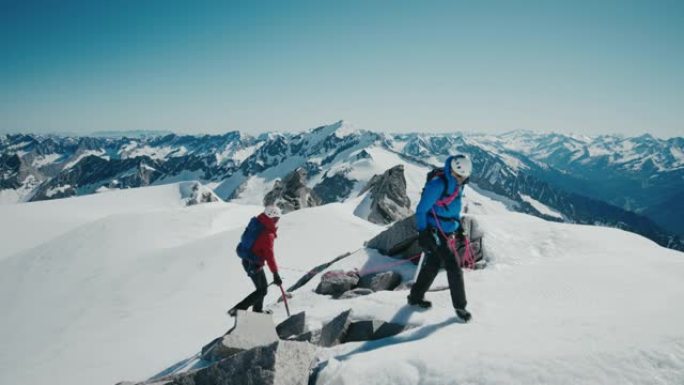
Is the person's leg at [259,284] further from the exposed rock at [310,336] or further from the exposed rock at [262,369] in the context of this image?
the exposed rock at [262,369]

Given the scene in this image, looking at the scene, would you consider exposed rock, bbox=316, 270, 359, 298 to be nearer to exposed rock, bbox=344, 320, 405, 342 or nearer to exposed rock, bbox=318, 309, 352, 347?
exposed rock, bbox=318, 309, 352, 347

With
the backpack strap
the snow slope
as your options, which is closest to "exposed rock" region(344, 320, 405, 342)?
the snow slope

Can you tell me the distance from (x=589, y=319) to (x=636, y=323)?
26.8 inches

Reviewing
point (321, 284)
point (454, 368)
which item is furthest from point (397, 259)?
point (454, 368)

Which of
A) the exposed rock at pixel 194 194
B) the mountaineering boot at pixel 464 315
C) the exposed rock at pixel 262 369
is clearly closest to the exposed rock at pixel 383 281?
the mountaineering boot at pixel 464 315

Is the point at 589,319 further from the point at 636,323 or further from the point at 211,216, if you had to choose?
the point at 211,216

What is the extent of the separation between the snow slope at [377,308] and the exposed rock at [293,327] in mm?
467

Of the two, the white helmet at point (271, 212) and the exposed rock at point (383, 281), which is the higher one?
the white helmet at point (271, 212)

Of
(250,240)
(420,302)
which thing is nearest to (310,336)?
(420,302)

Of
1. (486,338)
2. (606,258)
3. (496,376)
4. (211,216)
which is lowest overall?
(211,216)

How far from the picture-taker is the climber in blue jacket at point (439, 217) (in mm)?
7199

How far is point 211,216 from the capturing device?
3734 cm

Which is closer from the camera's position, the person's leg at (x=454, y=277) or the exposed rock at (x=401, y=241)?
the person's leg at (x=454, y=277)

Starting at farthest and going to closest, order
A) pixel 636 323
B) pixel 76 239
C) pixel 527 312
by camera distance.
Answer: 1. pixel 76 239
2. pixel 527 312
3. pixel 636 323
